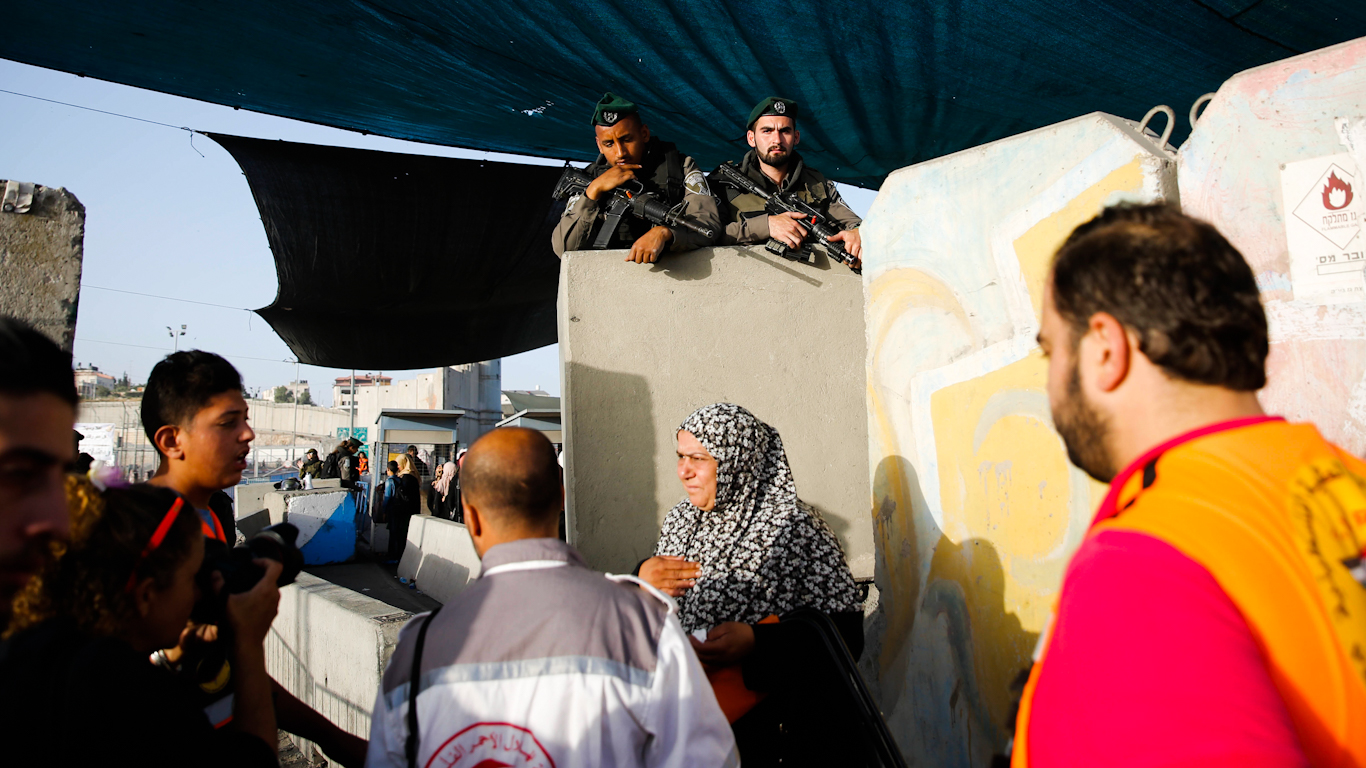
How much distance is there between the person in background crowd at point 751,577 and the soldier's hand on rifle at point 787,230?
4.62 feet

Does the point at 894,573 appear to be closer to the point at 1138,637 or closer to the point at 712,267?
the point at 712,267

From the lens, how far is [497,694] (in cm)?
140

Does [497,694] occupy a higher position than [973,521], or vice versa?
[973,521]

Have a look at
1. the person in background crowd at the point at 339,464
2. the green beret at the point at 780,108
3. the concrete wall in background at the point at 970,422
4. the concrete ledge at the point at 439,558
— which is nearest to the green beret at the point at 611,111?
the green beret at the point at 780,108

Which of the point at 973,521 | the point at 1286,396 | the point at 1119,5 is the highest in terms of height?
the point at 1119,5

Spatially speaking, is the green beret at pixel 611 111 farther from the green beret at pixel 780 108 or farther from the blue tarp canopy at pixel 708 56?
the green beret at pixel 780 108

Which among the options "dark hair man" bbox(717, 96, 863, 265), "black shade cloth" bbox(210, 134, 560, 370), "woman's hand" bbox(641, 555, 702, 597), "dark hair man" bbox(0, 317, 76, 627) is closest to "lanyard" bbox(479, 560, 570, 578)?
"dark hair man" bbox(0, 317, 76, 627)

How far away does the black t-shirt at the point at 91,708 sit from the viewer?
37.0 inches

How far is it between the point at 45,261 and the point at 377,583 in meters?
6.99

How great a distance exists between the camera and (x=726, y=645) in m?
2.18

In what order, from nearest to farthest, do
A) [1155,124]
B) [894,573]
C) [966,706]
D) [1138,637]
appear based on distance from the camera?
[1138,637], [966,706], [894,573], [1155,124]

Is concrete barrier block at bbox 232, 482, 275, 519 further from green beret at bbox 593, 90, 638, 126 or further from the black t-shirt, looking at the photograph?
the black t-shirt

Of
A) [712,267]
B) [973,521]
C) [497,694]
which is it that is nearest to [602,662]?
[497,694]

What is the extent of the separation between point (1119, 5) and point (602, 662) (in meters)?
4.20
